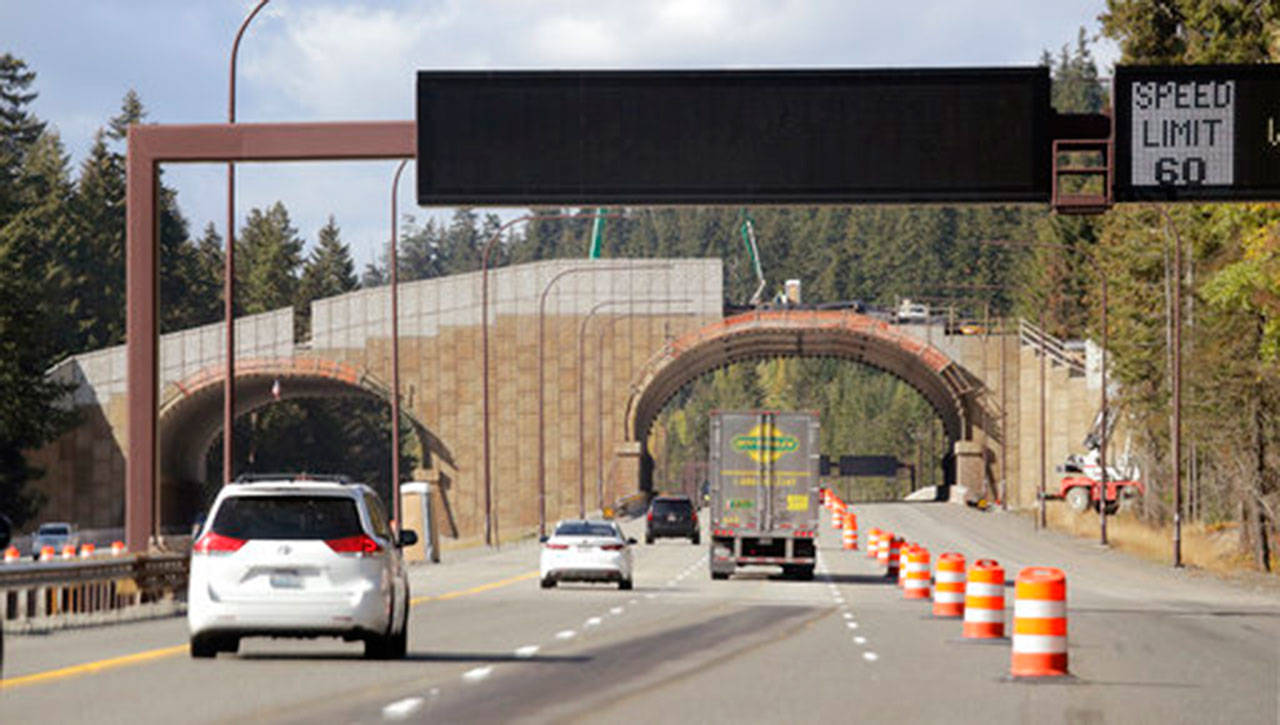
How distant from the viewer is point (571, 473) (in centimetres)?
11256

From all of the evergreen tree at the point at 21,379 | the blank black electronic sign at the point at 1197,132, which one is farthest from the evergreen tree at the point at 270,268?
the blank black electronic sign at the point at 1197,132

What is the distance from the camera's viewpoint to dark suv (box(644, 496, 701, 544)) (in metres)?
78.2

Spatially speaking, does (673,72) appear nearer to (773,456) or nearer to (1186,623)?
(1186,623)

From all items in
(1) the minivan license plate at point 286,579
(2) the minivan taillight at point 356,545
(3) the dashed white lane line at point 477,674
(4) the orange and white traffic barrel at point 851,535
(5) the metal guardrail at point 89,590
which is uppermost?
(2) the minivan taillight at point 356,545

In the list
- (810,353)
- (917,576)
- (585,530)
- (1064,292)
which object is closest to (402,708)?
(917,576)

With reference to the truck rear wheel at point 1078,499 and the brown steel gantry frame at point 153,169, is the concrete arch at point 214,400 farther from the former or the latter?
the brown steel gantry frame at point 153,169

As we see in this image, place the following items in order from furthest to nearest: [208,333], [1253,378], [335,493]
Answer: [208,333], [1253,378], [335,493]

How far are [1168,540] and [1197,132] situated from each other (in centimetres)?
4279

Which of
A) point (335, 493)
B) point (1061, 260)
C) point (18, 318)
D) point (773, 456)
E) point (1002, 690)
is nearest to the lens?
point (1002, 690)

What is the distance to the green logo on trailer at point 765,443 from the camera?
155 feet

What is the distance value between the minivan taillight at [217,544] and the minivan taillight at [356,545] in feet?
2.70

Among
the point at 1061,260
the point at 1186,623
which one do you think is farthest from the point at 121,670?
the point at 1061,260

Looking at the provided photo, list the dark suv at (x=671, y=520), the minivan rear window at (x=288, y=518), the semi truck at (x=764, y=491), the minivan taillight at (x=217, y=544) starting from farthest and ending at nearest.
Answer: the dark suv at (x=671, y=520) < the semi truck at (x=764, y=491) < the minivan rear window at (x=288, y=518) < the minivan taillight at (x=217, y=544)

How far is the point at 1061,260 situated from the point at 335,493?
142 meters
